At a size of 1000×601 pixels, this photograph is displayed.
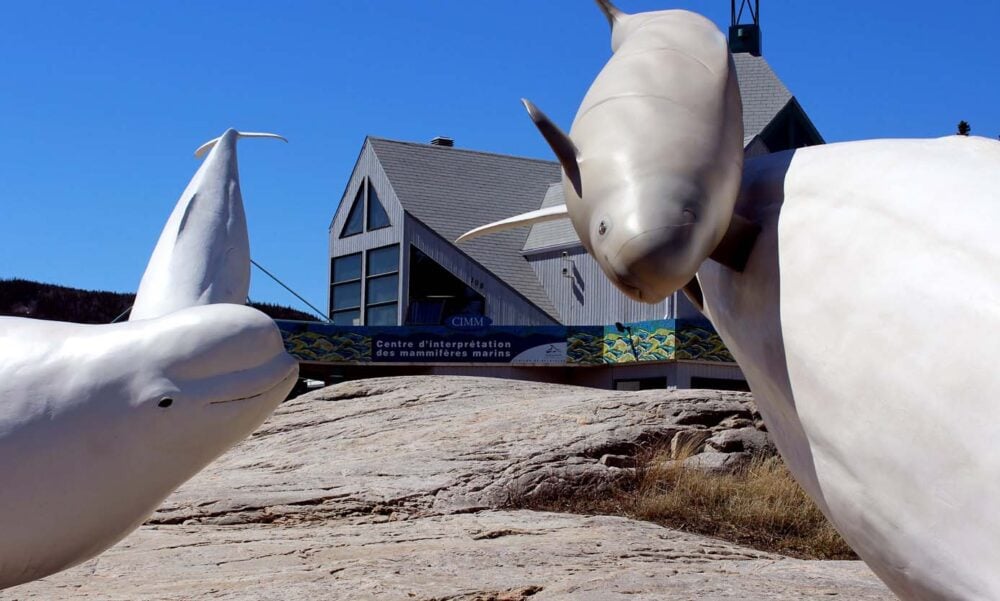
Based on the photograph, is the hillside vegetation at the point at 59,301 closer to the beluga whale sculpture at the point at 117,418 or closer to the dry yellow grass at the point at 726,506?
the dry yellow grass at the point at 726,506

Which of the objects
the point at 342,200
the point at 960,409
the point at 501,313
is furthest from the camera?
the point at 342,200

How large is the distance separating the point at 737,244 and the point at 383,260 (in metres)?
27.2

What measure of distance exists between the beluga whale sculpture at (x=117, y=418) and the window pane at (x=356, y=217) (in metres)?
27.3

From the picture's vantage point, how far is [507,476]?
8375 millimetres

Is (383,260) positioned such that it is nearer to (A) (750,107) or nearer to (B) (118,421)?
(A) (750,107)

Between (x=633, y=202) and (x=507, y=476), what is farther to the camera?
(x=507, y=476)

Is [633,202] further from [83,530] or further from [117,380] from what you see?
[83,530]

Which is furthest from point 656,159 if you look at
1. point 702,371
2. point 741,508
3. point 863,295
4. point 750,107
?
point 750,107

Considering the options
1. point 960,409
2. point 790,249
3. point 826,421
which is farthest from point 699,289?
point 960,409

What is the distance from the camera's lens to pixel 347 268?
31.2 m

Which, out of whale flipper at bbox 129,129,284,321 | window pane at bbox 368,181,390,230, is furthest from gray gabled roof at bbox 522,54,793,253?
whale flipper at bbox 129,129,284,321

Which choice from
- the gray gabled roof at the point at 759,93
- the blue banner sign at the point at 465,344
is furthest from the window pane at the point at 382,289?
the gray gabled roof at the point at 759,93

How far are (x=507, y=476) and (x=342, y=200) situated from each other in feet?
78.6

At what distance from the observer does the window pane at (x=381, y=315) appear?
29.0 meters
